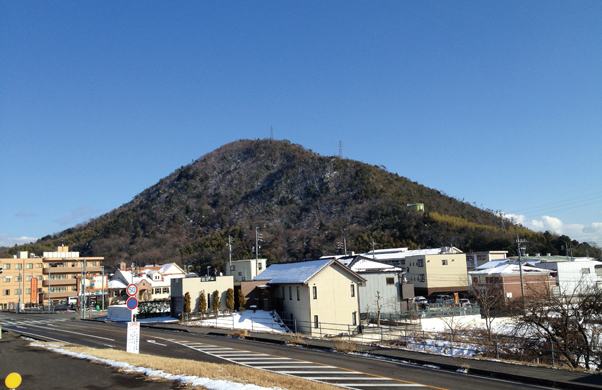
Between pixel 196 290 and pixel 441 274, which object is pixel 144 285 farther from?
pixel 441 274

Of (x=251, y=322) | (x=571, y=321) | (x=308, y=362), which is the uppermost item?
(x=571, y=321)

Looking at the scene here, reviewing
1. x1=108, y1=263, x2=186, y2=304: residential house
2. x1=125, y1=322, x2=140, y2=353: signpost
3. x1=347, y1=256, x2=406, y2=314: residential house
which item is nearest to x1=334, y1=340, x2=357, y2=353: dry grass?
x1=125, y1=322, x2=140, y2=353: signpost

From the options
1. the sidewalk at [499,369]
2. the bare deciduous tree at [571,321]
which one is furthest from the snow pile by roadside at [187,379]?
the bare deciduous tree at [571,321]

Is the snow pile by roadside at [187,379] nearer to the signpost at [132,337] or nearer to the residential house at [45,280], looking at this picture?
the signpost at [132,337]

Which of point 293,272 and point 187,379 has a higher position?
point 293,272

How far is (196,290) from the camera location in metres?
43.5

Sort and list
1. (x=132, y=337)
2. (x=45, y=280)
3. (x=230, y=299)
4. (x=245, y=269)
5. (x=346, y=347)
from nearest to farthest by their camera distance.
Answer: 1. (x=132, y=337)
2. (x=346, y=347)
3. (x=230, y=299)
4. (x=245, y=269)
5. (x=45, y=280)

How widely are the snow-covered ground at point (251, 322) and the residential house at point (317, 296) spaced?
133 centimetres

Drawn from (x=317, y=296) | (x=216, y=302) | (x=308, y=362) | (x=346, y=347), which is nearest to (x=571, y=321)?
(x=346, y=347)

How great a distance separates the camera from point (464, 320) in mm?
45344

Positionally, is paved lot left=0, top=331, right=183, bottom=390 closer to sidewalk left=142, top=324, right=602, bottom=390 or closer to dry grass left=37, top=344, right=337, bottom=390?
dry grass left=37, top=344, right=337, bottom=390

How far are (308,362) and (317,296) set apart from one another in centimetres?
2059

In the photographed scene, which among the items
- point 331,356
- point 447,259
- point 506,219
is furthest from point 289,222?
point 331,356

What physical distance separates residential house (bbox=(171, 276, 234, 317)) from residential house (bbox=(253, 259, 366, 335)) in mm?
5152
